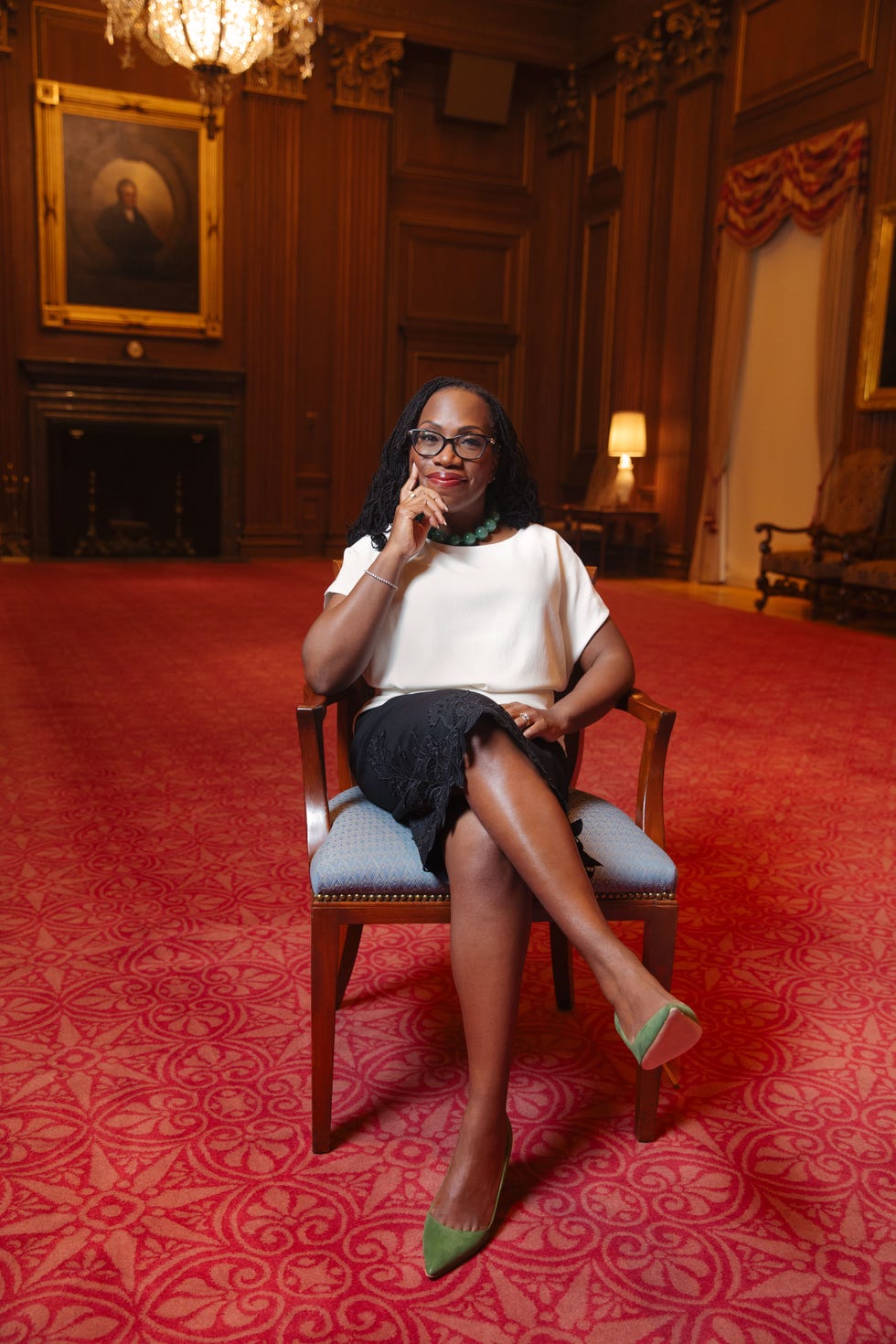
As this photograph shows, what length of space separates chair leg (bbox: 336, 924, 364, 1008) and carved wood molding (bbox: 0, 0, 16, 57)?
10.4 metres

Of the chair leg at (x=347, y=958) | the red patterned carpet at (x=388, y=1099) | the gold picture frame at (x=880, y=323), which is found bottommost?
the red patterned carpet at (x=388, y=1099)

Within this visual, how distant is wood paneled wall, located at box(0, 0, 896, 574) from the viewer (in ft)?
33.5

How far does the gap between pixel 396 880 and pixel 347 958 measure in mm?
577

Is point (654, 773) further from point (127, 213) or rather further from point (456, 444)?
point (127, 213)

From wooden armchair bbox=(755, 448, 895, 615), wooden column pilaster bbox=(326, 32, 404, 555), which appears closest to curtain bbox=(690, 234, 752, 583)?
wooden armchair bbox=(755, 448, 895, 615)

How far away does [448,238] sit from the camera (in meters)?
12.0

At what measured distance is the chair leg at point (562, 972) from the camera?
7.41 ft

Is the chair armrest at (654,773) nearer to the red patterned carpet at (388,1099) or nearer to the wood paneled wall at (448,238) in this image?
the red patterned carpet at (388,1099)

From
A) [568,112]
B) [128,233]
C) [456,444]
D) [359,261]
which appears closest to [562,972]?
[456,444]

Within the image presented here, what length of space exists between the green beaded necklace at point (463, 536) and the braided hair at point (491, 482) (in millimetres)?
61

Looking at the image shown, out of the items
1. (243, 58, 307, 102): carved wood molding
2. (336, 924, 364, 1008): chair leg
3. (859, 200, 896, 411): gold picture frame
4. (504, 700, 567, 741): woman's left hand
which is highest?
(243, 58, 307, 102): carved wood molding

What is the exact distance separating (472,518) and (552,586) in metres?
0.20

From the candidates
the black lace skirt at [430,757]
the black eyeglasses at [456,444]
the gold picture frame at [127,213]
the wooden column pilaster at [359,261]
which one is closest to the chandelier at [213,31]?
the gold picture frame at [127,213]

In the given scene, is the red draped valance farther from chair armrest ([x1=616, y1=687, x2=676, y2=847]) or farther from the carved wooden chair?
the carved wooden chair
